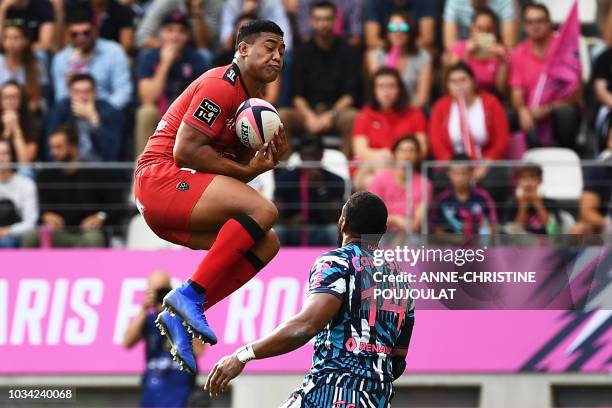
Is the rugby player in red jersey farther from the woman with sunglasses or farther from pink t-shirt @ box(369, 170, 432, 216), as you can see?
the woman with sunglasses

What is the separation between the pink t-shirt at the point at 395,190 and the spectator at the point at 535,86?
4.98 feet

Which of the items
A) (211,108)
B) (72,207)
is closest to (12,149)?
(72,207)

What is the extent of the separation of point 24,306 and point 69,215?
3.52ft

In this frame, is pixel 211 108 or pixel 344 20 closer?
pixel 211 108

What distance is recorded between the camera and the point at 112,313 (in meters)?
15.2

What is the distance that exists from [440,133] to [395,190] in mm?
864

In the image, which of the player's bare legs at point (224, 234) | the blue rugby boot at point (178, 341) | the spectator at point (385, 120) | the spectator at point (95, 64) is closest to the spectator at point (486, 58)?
the spectator at point (385, 120)

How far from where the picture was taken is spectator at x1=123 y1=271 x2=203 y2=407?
13852 mm

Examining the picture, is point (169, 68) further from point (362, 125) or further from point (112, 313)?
point (112, 313)

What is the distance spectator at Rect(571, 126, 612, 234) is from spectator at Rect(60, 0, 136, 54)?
18.4ft

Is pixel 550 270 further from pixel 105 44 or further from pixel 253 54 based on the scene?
pixel 105 44

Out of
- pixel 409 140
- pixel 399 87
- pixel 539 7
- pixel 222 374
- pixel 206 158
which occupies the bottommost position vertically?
pixel 222 374

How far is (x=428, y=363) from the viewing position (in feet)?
48.0

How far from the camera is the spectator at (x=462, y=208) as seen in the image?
14.4 meters
